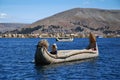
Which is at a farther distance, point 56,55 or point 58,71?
point 56,55

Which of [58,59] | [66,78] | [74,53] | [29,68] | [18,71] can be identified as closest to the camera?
[66,78]

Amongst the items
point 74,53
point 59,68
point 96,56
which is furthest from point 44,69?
point 96,56

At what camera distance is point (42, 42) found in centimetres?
4453

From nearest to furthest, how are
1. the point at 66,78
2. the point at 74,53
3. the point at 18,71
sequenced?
the point at 66,78 < the point at 18,71 < the point at 74,53

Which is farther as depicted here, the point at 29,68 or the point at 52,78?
the point at 29,68

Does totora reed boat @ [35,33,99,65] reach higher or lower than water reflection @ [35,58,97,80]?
higher

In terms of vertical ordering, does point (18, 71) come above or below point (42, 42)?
below

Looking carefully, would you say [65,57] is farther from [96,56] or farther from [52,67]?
[96,56]

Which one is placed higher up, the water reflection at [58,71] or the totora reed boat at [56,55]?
the totora reed boat at [56,55]

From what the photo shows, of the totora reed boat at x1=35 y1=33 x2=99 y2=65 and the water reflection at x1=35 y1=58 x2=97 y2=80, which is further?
the totora reed boat at x1=35 y1=33 x2=99 y2=65

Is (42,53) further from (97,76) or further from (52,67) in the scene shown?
(97,76)

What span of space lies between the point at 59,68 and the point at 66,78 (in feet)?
25.4

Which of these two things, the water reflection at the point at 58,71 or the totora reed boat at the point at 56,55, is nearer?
the water reflection at the point at 58,71

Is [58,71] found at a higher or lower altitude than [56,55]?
lower
